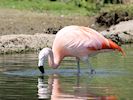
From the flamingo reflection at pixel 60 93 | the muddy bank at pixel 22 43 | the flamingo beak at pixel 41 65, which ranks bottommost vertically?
the flamingo reflection at pixel 60 93

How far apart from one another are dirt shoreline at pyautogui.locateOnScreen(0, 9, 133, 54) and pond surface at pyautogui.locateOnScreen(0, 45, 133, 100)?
84.4 inches

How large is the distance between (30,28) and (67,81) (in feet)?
41.6

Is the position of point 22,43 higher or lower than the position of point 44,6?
lower

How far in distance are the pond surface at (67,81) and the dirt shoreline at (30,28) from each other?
2143 millimetres

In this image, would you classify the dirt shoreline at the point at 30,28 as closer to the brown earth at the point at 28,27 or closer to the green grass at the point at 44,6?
the brown earth at the point at 28,27

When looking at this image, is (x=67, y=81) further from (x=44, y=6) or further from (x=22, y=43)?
(x=44, y=6)

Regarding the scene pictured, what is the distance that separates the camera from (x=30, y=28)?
2539 centimetres

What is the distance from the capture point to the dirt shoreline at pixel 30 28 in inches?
768

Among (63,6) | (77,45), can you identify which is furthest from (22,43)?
(63,6)

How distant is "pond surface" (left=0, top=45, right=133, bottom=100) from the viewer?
10.9 metres


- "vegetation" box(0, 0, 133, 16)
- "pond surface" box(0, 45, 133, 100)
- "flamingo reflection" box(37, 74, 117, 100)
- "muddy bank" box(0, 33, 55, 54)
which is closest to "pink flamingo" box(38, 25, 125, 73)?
"pond surface" box(0, 45, 133, 100)

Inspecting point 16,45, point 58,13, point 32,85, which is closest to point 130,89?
point 32,85

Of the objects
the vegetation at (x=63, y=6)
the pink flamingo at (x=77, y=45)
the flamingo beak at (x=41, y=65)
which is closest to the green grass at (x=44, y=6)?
the vegetation at (x=63, y=6)

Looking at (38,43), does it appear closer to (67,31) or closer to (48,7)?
(67,31)
